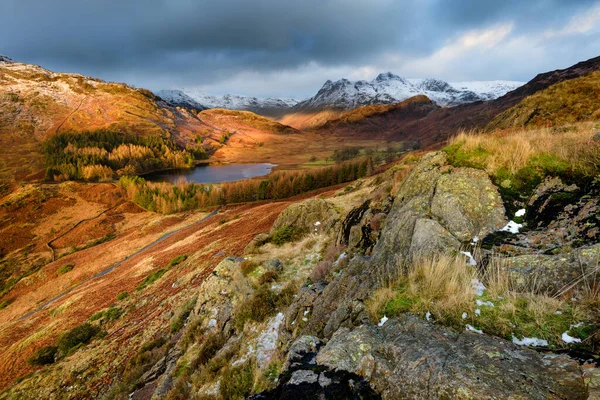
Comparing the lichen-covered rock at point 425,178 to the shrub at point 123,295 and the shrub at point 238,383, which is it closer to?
the shrub at point 238,383

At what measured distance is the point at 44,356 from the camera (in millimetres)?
21141

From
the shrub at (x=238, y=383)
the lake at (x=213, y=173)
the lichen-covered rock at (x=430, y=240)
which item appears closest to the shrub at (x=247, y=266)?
the shrub at (x=238, y=383)

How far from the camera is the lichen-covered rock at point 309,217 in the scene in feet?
60.4

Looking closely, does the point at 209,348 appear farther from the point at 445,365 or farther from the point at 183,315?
the point at 445,365

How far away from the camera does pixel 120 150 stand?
6437 inches

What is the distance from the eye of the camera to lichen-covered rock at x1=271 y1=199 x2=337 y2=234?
18.4 meters

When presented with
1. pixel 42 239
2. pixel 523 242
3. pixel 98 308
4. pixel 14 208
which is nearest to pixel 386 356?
pixel 523 242

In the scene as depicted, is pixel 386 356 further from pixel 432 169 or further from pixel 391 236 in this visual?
pixel 432 169

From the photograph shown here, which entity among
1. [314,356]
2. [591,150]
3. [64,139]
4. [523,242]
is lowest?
[314,356]

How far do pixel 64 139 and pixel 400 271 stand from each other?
222 m

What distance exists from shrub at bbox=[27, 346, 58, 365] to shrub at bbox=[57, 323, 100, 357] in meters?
0.53

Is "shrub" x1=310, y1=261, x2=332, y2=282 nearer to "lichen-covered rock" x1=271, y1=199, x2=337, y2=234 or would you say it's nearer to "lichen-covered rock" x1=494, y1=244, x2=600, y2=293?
"lichen-covered rock" x1=271, y1=199, x2=337, y2=234

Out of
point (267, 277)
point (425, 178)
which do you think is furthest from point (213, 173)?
point (425, 178)

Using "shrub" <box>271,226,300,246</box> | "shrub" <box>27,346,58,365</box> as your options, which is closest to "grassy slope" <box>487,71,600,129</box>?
"shrub" <box>271,226,300,246</box>
